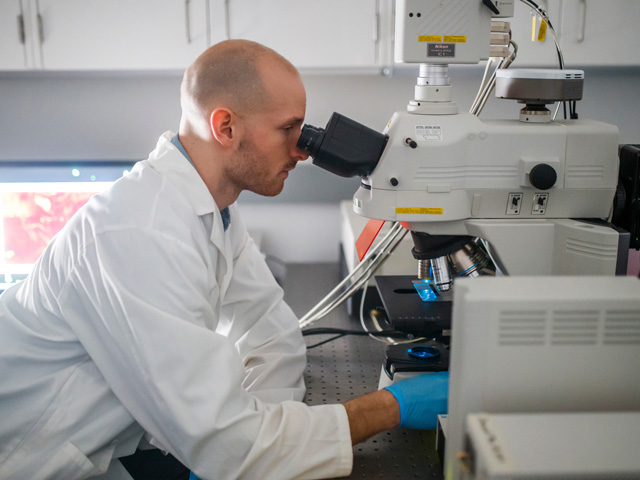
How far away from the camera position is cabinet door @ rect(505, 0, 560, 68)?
1721mm

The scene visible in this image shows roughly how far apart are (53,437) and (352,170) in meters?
0.69

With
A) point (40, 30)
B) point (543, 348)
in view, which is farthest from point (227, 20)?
point (543, 348)

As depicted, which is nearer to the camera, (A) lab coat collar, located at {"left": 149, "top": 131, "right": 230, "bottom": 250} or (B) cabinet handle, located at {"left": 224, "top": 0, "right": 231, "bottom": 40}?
(A) lab coat collar, located at {"left": 149, "top": 131, "right": 230, "bottom": 250}

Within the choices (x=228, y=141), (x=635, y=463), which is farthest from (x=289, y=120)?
(x=635, y=463)

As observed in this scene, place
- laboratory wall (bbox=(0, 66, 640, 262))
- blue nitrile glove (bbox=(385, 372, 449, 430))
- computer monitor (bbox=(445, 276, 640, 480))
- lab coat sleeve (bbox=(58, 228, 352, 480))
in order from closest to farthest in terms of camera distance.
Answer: computer monitor (bbox=(445, 276, 640, 480)), lab coat sleeve (bbox=(58, 228, 352, 480)), blue nitrile glove (bbox=(385, 372, 449, 430)), laboratory wall (bbox=(0, 66, 640, 262))

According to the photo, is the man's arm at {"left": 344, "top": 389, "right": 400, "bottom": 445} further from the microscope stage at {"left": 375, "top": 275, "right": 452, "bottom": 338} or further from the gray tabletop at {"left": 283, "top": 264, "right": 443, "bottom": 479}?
the microscope stage at {"left": 375, "top": 275, "right": 452, "bottom": 338}

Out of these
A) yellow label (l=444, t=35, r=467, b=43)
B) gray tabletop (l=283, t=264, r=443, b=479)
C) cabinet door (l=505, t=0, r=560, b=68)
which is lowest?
gray tabletop (l=283, t=264, r=443, b=479)

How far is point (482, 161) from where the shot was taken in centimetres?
100

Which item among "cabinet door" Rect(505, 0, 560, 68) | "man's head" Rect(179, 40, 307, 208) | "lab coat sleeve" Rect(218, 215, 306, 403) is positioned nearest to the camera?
"man's head" Rect(179, 40, 307, 208)

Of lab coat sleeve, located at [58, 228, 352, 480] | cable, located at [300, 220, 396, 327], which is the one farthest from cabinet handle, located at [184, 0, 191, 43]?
lab coat sleeve, located at [58, 228, 352, 480]

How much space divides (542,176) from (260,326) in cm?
74

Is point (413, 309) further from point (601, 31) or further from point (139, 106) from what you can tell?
point (139, 106)

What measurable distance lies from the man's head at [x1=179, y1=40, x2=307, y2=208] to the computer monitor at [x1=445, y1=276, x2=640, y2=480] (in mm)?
560

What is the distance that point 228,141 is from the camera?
1.14 m
